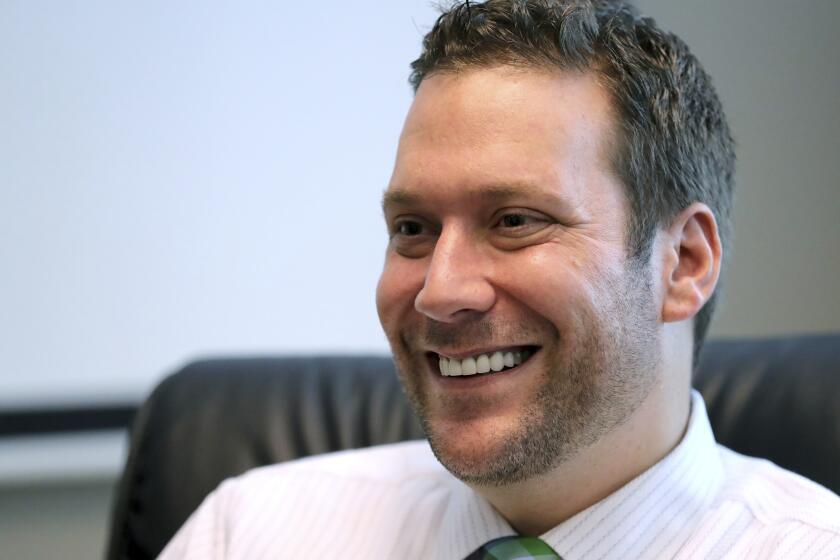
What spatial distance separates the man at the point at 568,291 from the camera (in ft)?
3.21

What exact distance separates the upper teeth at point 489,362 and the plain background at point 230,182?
1040mm

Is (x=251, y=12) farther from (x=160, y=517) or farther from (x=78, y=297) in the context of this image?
(x=160, y=517)

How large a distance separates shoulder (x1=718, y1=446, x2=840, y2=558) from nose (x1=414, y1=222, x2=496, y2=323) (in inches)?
14.7

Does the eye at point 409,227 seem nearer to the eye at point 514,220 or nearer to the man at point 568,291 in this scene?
the man at point 568,291

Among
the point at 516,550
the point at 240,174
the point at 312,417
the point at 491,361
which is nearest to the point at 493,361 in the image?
the point at 491,361

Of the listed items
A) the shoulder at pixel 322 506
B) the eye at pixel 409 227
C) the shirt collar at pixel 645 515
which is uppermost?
the eye at pixel 409 227

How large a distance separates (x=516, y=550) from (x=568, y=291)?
30 cm

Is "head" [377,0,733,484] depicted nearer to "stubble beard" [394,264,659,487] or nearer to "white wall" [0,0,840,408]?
"stubble beard" [394,264,659,487]

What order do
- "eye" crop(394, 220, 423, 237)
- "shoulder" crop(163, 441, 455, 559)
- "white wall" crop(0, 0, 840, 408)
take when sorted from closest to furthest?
"eye" crop(394, 220, 423, 237) < "shoulder" crop(163, 441, 455, 559) < "white wall" crop(0, 0, 840, 408)

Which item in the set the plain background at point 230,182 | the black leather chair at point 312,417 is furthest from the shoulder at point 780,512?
the plain background at point 230,182

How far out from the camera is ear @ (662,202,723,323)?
41.4 inches

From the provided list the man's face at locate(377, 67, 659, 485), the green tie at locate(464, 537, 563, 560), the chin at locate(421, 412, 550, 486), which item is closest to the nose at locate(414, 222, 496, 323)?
the man's face at locate(377, 67, 659, 485)

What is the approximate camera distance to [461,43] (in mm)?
1080

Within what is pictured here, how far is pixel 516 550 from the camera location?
1020 millimetres
